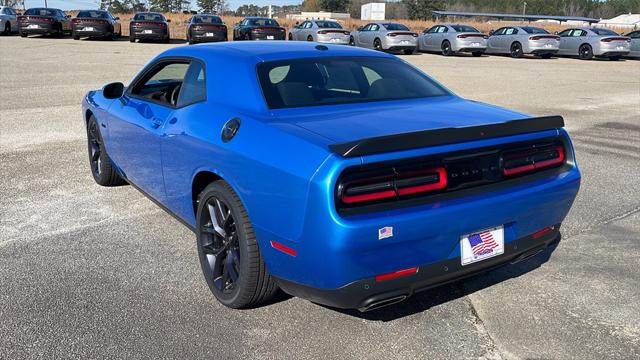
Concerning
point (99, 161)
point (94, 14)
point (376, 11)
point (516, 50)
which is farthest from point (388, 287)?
point (376, 11)

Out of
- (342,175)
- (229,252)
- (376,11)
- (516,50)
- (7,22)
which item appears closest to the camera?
(342,175)

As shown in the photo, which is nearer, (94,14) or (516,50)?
(516,50)

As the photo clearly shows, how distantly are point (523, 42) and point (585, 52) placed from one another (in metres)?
2.96

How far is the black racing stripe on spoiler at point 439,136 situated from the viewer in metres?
2.63

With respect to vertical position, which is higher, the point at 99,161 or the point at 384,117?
the point at 384,117

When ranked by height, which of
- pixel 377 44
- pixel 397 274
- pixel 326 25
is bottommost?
pixel 397 274

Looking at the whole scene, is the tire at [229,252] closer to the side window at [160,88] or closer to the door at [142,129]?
the door at [142,129]

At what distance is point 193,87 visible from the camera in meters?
3.98

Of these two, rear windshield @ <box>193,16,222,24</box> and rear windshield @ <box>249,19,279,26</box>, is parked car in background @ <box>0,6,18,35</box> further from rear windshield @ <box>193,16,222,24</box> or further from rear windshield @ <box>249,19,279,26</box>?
rear windshield @ <box>249,19,279,26</box>

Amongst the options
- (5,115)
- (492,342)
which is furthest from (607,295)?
(5,115)

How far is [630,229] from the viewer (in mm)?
4801

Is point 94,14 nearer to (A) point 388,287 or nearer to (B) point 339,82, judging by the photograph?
(B) point 339,82

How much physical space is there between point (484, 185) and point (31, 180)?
4684mm

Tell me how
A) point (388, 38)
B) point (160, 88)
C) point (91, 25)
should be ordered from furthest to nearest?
point (91, 25) → point (388, 38) → point (160, 88)
